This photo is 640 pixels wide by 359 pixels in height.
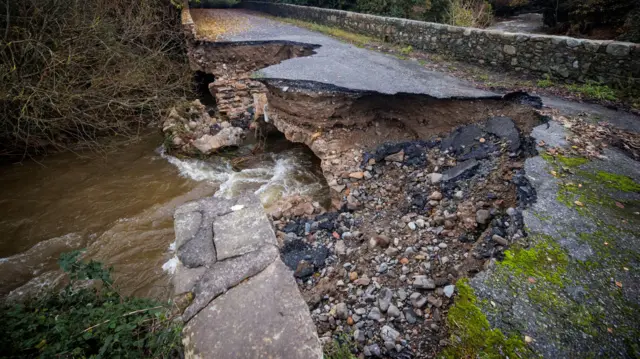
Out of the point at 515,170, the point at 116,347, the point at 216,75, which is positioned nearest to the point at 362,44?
the point at 216,75

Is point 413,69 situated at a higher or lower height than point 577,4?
lower

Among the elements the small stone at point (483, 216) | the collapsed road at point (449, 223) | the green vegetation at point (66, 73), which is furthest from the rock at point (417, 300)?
the green vegetation at point (66, 73)

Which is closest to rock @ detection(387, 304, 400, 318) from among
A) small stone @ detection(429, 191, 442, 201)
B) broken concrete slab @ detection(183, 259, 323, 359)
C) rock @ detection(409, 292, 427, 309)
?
rock @ detection(409, 292, 427, 309)

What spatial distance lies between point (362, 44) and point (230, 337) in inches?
307

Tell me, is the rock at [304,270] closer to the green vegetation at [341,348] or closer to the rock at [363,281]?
the rock at [363,281]

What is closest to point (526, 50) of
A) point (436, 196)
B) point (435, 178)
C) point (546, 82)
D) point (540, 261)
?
point (546, 82)

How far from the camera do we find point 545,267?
2.15 meters

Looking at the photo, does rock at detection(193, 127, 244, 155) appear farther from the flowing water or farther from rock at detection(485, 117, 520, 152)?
rock at detection(485, 117, 520, 152)

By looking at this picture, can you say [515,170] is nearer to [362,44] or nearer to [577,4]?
[362,44]

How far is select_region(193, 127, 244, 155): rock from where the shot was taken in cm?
627

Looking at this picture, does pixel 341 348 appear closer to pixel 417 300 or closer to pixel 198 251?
pixel 417 300

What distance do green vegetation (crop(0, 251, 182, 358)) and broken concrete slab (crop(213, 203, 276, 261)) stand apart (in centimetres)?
55

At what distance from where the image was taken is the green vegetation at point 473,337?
1.73 meters

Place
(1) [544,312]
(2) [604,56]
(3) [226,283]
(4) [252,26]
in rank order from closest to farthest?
(1) [544,312]
(3) [226,283]
(2) [604,56]
(4) [252,26]
